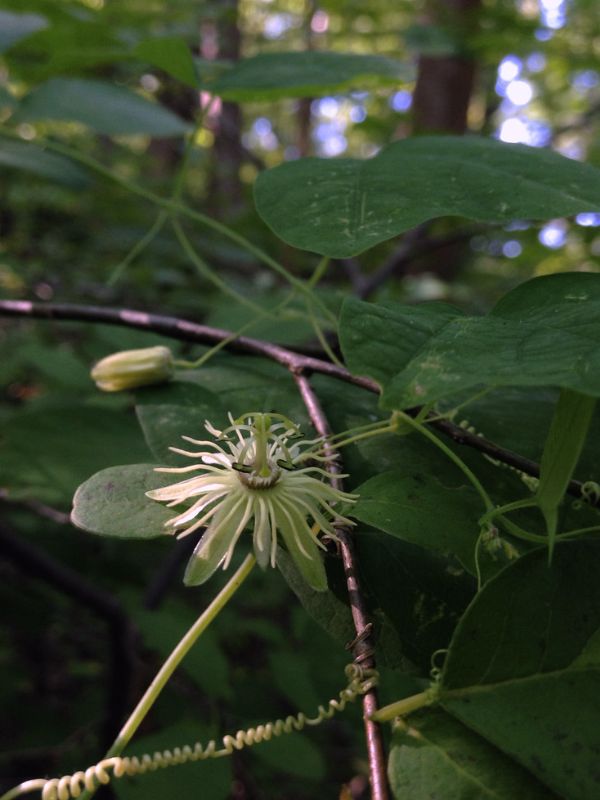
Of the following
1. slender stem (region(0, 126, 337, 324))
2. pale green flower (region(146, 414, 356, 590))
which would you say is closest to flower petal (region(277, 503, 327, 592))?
pale green flower (region(146, 414, 356, 590))

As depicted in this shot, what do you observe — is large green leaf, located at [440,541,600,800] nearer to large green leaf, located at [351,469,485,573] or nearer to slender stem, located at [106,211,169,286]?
large green leaf, located at [351,469,485,573]

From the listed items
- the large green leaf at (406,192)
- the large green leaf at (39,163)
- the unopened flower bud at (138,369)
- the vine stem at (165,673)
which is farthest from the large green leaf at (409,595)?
the large green leaf at (39,163)

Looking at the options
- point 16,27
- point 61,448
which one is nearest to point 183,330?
point 61,448

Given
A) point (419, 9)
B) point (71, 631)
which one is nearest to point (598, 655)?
point (71, 631)

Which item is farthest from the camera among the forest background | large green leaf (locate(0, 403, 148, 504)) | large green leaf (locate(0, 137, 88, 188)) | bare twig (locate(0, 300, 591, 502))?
large green leaf (locate(0, 137, 88, 188))

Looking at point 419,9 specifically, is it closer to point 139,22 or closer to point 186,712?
point 139,22

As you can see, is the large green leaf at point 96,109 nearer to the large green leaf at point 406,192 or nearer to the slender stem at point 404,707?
the large green leaf at point 406,192
